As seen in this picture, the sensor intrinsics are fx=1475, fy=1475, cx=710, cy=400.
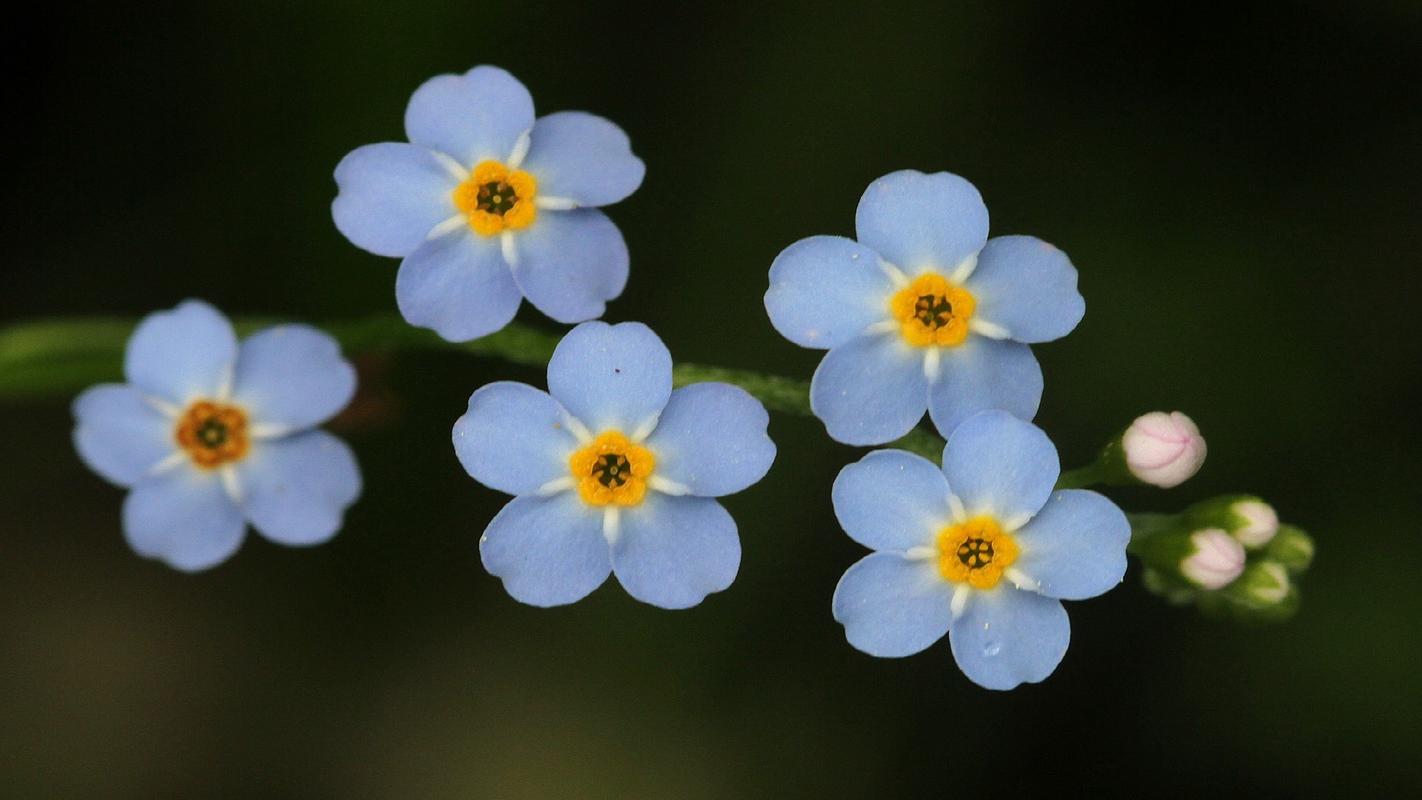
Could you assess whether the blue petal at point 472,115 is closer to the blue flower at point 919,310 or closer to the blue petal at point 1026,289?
the blue flower at point 919,310

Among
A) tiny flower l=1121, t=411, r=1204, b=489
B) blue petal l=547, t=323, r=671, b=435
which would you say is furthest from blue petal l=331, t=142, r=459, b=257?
tiny flower l=1121, t=411, r=1204, b=489

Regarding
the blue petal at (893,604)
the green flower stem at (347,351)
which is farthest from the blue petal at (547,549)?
the blue petal at (893,604)

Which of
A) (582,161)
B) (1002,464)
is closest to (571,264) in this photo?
(582,161)

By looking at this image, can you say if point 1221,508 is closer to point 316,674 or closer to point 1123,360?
point 1123,360

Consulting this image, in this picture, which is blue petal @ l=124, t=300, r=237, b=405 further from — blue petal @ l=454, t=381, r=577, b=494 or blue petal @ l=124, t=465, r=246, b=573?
blue petal @ l=454, t=381, r=577, b=494

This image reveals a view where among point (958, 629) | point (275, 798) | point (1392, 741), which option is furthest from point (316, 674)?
point (1392, 741)

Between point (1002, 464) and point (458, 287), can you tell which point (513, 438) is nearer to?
point (458, 287)
